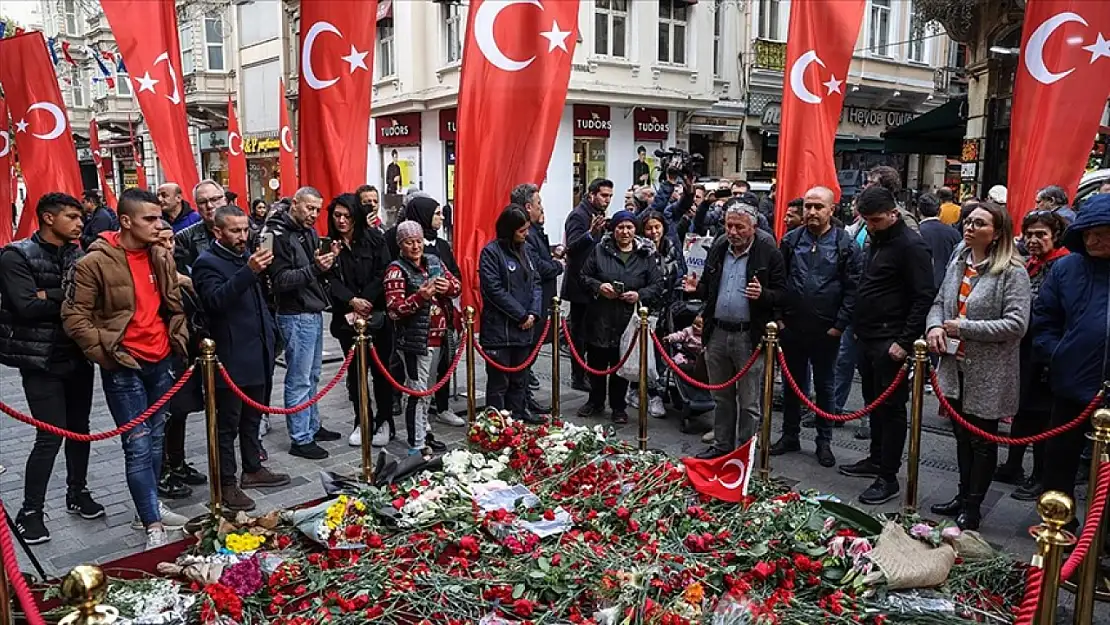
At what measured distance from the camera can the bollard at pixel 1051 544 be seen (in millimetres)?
2629

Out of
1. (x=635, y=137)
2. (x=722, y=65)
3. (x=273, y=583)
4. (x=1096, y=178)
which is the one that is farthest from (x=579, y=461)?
(x=722, y=65)

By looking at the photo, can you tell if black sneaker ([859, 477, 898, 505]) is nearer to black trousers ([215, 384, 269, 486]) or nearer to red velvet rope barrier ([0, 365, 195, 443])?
black trousers ([215, 384, 269, 486])

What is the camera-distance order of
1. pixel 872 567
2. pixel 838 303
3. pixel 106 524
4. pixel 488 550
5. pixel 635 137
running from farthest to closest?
1. pixel 635 137
2. pixel 838 303
3. pixel 106 524
4. pixel 488 550
5. pixel 872 567

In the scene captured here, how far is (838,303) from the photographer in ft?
19.4

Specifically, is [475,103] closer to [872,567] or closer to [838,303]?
[838,303]

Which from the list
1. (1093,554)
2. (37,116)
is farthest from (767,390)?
(37,116)

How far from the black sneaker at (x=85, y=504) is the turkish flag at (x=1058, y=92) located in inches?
266

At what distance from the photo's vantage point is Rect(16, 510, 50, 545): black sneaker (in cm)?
473

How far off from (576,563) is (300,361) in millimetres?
3160

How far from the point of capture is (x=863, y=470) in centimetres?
586

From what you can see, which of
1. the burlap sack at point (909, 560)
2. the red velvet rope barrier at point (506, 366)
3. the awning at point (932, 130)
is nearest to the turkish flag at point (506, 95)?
the red velvet rope barrier at point (506, 366)

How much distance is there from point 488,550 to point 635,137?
1925cm

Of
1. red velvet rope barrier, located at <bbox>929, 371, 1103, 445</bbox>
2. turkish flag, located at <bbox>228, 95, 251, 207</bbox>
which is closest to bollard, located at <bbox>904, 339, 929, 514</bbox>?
red velvet rope barrier, located at <bbox>929, 371, 1103, 445</bbox>

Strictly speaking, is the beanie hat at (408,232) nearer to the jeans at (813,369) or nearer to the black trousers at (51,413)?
the black trousers at (51,413)
